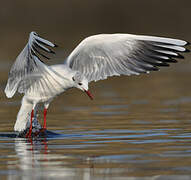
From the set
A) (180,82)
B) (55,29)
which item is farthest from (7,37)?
(180,82)

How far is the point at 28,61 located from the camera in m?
11.5

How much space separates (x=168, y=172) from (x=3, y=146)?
10.4ft

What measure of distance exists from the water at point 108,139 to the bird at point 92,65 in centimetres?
66

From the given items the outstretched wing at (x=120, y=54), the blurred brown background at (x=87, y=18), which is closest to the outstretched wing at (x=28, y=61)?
the outstretched wing at (x=120, y=54)

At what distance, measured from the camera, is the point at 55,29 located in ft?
114

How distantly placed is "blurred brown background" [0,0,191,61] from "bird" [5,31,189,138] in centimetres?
2041

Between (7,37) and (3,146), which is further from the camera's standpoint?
(7,37)

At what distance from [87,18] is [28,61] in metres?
24.9

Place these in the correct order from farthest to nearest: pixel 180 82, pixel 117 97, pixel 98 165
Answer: pixel 180 82 < pixel 117 97 < pixel 98 165

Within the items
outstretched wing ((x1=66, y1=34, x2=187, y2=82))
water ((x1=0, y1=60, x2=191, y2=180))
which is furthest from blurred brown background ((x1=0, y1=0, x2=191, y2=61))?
outstretched wing ((x1=66, y1=34, x2=187, y2=82))

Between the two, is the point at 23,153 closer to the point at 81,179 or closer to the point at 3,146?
the point at 3,146

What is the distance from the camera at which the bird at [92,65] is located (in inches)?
473

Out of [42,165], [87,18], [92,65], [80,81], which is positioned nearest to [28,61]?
[80,81]

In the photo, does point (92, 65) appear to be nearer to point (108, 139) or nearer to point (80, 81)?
point (80, 81)
